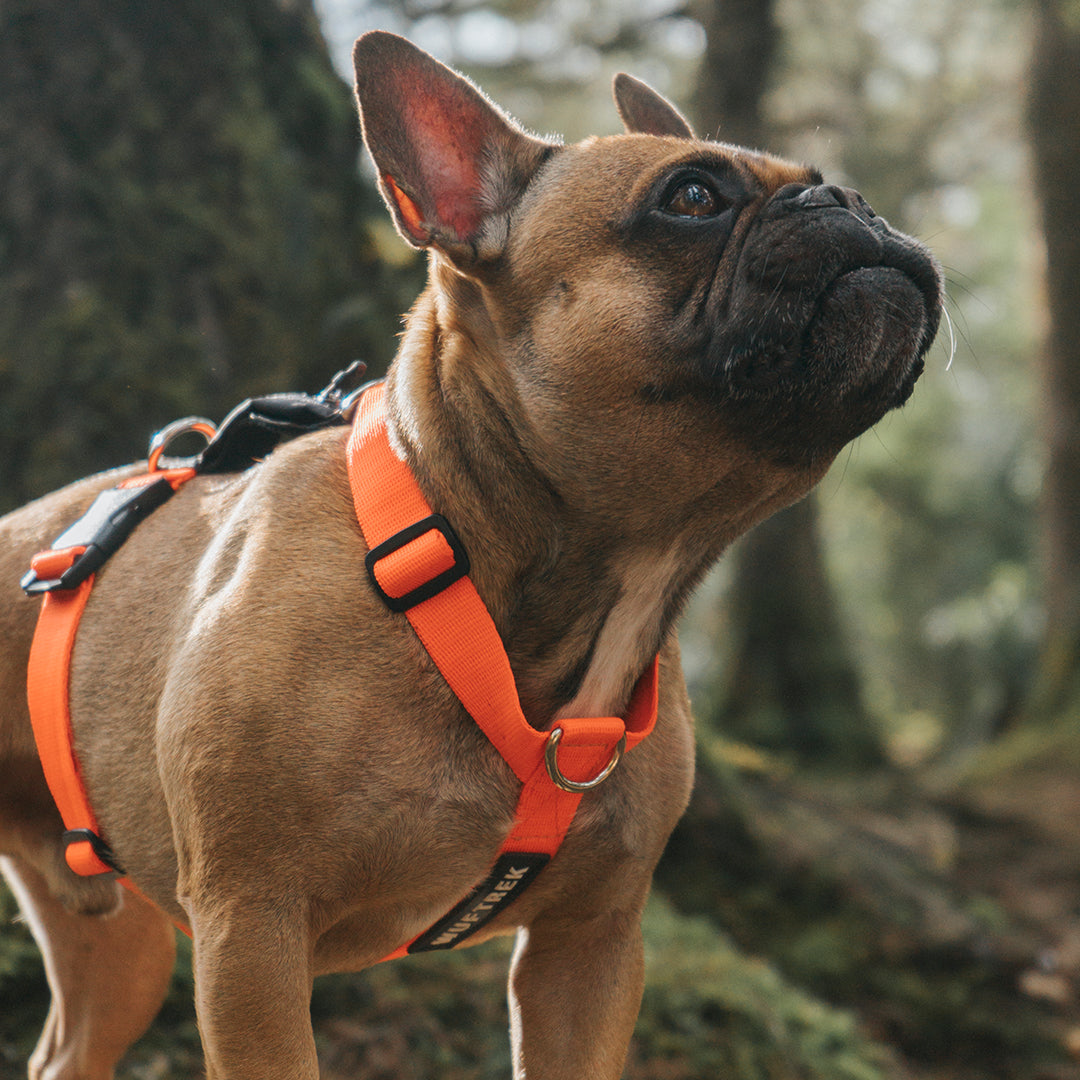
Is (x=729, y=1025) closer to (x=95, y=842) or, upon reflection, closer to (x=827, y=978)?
(x=827, y=978)

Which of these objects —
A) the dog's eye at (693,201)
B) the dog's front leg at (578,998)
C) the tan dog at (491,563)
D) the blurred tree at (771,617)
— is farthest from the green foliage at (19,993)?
the blurred tree at (771,617)

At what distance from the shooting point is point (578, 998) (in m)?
2.98

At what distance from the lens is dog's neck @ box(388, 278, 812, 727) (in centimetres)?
266

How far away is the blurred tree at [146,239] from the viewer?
18.2 feet

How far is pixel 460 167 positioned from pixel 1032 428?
18632 millimetres

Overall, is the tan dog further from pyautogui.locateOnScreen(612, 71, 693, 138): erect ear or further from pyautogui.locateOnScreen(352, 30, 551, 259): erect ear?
pyautogui.locateOnScreen(612, 71, 693, 138): erect ear

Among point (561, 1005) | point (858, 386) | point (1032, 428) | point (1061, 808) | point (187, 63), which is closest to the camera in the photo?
point (858, 386)

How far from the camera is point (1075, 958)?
7.20 m

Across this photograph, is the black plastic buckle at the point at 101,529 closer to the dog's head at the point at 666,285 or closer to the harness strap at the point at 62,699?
the harness strap at the point at 62,699

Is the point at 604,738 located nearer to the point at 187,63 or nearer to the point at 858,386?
the point at 858,386

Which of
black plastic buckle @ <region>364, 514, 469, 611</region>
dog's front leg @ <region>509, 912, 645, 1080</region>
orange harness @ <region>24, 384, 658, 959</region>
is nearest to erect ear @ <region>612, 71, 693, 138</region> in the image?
orange harness @ <region>24, 384, 658, 959</region>

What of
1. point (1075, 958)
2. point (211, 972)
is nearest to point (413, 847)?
point (211, 972)

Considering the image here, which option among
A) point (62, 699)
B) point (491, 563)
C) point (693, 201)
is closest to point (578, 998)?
point (491, 563)

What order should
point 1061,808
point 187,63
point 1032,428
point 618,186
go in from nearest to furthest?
1. point 618,186
2. point 187,63
3. point 1061,808
4. point 1032,428
